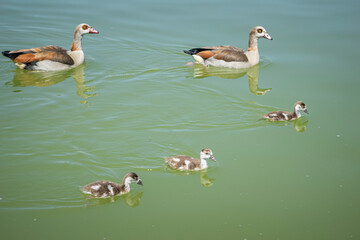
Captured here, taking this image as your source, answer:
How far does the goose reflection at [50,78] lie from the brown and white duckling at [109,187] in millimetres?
3729

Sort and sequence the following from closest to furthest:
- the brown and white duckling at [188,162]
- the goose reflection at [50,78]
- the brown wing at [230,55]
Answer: the brown and white duckling at [188,162] → the goose reflection at [50,78] → the brown wing at [230,55]

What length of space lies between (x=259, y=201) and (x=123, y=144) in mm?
2629

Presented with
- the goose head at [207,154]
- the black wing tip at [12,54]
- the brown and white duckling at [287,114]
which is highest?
the black wing tip at [12,54]

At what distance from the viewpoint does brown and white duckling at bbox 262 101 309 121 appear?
30.5 ft

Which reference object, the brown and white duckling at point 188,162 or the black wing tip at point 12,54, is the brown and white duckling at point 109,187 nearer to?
the brown and white duckling at point 188,162

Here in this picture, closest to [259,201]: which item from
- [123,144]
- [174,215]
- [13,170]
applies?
[174,215]

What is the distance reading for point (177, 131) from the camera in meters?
8.88

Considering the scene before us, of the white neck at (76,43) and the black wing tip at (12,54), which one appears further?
the white neck at (76,43)

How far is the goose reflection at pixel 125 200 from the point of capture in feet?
22.5

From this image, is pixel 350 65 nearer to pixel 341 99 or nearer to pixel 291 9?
pixel 341 99

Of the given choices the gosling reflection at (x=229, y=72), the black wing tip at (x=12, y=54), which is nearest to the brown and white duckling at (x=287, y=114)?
the gosling reflection at (x=229, y=72)

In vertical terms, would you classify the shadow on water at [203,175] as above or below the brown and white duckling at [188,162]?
below

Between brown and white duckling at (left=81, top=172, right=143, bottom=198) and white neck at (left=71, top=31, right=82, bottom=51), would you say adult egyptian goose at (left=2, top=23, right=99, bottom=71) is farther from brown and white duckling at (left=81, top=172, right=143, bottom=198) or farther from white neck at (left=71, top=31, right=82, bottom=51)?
brown and white duckling at (left=81, top=172, right=143, bottom=198)

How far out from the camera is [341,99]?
10.5 m
